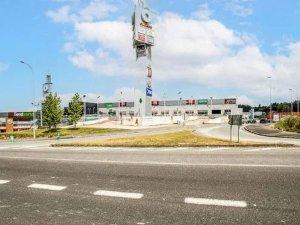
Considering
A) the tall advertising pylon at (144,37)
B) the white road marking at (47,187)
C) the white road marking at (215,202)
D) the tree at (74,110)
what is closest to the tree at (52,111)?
the tree at (74,110)

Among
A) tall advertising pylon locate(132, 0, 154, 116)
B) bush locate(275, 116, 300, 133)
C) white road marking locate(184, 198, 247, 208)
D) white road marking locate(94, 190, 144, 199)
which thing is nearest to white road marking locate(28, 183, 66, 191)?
white road marking locate(94, 190, 144, 199)

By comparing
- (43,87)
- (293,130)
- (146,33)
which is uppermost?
(146,33)

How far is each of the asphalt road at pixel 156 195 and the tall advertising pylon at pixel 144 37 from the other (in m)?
84.5

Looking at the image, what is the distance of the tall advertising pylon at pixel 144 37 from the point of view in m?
97.2

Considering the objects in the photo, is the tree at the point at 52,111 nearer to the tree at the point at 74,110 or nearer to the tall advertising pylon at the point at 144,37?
the tree at the point at 74,110

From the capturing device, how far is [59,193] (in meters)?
10.5

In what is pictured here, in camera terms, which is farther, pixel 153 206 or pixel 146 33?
pixel 146 33

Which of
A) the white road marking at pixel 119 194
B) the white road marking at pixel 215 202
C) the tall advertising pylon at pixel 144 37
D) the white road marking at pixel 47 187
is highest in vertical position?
the tall advertising pylon at pixel 144 37

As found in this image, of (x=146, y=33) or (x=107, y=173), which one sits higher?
(x=146, y=33)

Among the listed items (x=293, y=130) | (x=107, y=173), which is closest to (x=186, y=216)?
(x=107, y=173)

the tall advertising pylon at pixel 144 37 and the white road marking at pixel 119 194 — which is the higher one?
the tall advertising pylon at pixel 144 37

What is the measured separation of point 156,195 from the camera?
9.70 m

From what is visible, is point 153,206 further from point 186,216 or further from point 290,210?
point 290,210

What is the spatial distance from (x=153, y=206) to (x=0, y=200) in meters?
3.55
